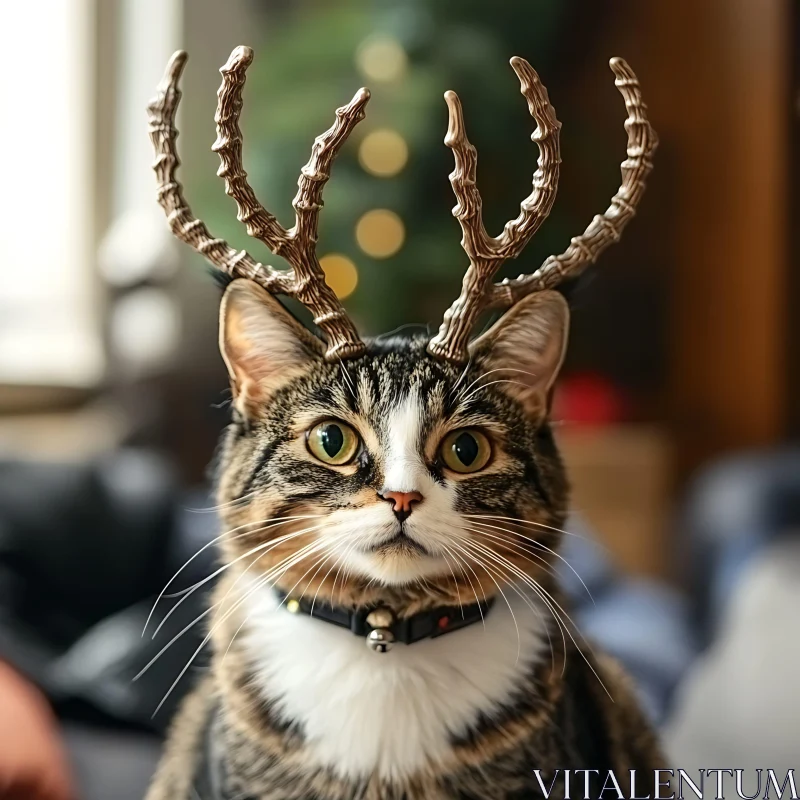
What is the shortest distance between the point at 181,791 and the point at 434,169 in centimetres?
137

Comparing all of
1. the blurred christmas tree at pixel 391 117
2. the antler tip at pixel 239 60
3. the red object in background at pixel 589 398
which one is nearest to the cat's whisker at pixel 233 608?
the antler tip at pixel 239 60

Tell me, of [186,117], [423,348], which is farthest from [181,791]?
[186,117]

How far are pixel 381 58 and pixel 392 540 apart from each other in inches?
62.1

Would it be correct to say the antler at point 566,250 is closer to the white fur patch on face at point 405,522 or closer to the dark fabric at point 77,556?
the white fur patch on face at point 405,522

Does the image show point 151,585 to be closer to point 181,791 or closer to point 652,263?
point 181,791

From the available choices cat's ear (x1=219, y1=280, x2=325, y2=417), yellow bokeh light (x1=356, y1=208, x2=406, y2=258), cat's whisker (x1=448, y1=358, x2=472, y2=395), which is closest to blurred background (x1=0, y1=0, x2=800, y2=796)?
yellow bokeh light (x1=356, y1=208, x2=406, y2=258)

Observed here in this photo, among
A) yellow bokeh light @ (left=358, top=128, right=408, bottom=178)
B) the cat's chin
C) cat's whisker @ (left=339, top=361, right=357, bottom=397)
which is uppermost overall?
yellow bokeh light @ (left=358, top=128, right=408, bottom=178)

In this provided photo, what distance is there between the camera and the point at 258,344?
545 mm

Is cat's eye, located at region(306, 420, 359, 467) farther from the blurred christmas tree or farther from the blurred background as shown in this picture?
the blurred christmas tree

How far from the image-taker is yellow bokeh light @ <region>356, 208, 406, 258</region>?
5.35 feet

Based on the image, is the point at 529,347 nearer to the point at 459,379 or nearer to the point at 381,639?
the point at 459,379

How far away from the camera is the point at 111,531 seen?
134 centimetres

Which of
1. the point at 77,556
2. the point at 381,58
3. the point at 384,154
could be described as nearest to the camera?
the point at 77,556

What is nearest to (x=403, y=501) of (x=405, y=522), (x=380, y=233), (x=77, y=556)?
(x=405, y=522)
